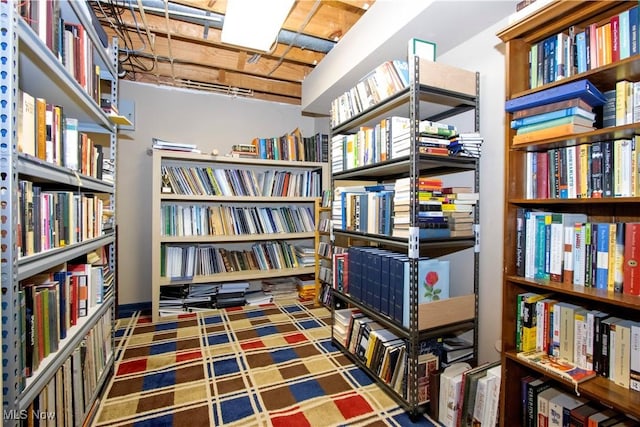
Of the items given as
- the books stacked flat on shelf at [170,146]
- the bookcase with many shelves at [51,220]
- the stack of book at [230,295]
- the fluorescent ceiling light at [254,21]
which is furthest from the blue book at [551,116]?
the stack of book at [230,295]

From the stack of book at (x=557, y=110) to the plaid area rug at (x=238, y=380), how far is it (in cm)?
143

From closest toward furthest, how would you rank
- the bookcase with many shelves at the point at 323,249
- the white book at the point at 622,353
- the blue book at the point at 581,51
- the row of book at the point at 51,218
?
1. the row of book at the point at 51,218
2. the white book at the point at 622,353
3. the blue book at the point at 581,51
4. the bookcase with many shelves at the point at 323,249

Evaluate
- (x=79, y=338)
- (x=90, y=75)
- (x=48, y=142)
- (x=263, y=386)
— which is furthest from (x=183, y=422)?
(x=90, y=75)

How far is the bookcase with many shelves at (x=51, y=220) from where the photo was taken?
2.60ft

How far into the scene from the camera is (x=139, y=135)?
305 centimetres

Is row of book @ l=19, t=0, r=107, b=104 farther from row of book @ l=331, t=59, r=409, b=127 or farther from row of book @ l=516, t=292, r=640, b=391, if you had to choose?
row of book @ l=516, t=292, r=640, b=391

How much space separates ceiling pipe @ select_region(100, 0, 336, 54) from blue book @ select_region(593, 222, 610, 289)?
7.44 ft

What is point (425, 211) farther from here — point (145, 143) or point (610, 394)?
point (145, 143)

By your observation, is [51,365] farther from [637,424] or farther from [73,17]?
[637,424]

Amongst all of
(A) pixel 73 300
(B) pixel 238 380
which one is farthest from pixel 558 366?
(A) pixel 73 300

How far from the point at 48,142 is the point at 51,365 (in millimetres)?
775

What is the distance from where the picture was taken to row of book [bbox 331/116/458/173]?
1522mm

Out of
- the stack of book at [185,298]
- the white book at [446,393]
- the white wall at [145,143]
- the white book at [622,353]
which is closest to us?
the white book at [622,353]

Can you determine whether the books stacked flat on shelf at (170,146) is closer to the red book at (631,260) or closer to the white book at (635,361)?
the red book at (631,260)
